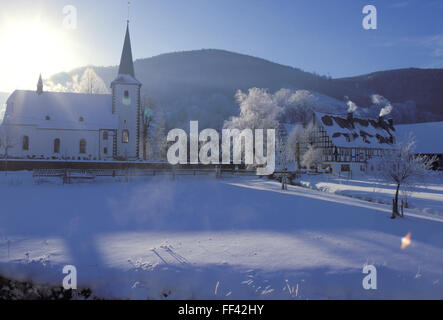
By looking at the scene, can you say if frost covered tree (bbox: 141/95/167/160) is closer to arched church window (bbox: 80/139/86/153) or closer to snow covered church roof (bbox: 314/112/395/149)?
arched church window (bbox: 80/139/86/153)

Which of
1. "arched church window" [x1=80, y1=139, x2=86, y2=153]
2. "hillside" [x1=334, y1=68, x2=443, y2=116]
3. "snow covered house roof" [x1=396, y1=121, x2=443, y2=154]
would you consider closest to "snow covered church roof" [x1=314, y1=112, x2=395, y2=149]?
"snow covered house roof" [x1=396, y1=121, x2=443, y2=154]

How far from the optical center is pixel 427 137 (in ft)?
152

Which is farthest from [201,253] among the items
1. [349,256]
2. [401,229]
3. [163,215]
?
[401,229]

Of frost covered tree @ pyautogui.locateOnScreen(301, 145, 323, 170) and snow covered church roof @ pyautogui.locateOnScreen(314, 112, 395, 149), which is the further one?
snow covered church roof @ pyautogui.locateOnScreen(314, 112, 395, 149)

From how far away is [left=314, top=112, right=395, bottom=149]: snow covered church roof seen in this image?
139ft

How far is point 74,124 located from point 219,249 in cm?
3511

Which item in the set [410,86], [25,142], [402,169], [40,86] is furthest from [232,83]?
[402,169]

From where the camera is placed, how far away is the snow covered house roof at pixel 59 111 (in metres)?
35.5

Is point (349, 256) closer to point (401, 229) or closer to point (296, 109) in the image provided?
point (401, 229)

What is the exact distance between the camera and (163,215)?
12422mm

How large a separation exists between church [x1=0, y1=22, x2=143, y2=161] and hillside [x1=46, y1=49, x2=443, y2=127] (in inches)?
2064

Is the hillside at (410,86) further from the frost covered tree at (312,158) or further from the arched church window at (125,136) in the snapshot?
the arched church window at (125,136)

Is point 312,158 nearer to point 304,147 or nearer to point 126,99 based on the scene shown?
point 304,147
